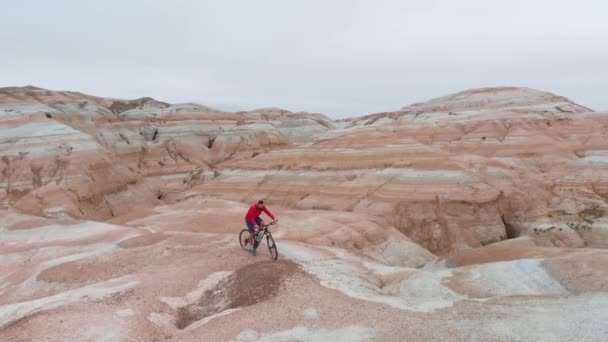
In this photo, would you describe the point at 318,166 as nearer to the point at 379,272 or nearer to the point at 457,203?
the point at 457,203

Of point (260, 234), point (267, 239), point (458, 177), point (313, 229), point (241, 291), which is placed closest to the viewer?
point (241, 291)

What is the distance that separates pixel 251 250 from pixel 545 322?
9.90 meters

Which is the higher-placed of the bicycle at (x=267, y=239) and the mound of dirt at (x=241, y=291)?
the bicycle at (x=267, y=239)

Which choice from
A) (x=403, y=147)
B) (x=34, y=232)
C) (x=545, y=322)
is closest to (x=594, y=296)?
(x=545, y=322)

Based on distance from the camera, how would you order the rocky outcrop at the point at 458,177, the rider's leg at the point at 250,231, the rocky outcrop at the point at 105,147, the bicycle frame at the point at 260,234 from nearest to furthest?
1. the bicycle frame at the point at 260,234
2. the rider's leg at the point at 250,231
3. the rocky outcrop at the point at 458,177
4. the rocky outcrop at the point at 105,147

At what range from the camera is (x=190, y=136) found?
225 feet

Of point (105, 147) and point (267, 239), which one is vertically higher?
point (267, 239)

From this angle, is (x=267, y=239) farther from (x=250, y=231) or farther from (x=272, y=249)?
(x=250, y=231)

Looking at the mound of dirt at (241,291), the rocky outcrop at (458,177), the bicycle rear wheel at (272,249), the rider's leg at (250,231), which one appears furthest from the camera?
the rocky outcrop at (458,177)

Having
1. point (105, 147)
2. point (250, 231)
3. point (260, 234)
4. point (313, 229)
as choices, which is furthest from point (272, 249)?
point (105, 147)

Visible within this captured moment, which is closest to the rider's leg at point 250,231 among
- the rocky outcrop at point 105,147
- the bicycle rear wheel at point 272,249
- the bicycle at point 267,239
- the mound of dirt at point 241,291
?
the bicycle at point 267,239

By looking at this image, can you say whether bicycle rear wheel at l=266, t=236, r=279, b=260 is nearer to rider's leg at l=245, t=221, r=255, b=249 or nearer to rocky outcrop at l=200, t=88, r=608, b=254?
rider's leg at l=245, t=221, r=255, b=249

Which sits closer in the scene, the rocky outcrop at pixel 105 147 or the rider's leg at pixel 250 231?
the rider's leg at pixel 250 231

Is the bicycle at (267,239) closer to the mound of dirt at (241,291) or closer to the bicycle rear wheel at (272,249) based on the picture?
the bicycle rear wheel at (272,249)
